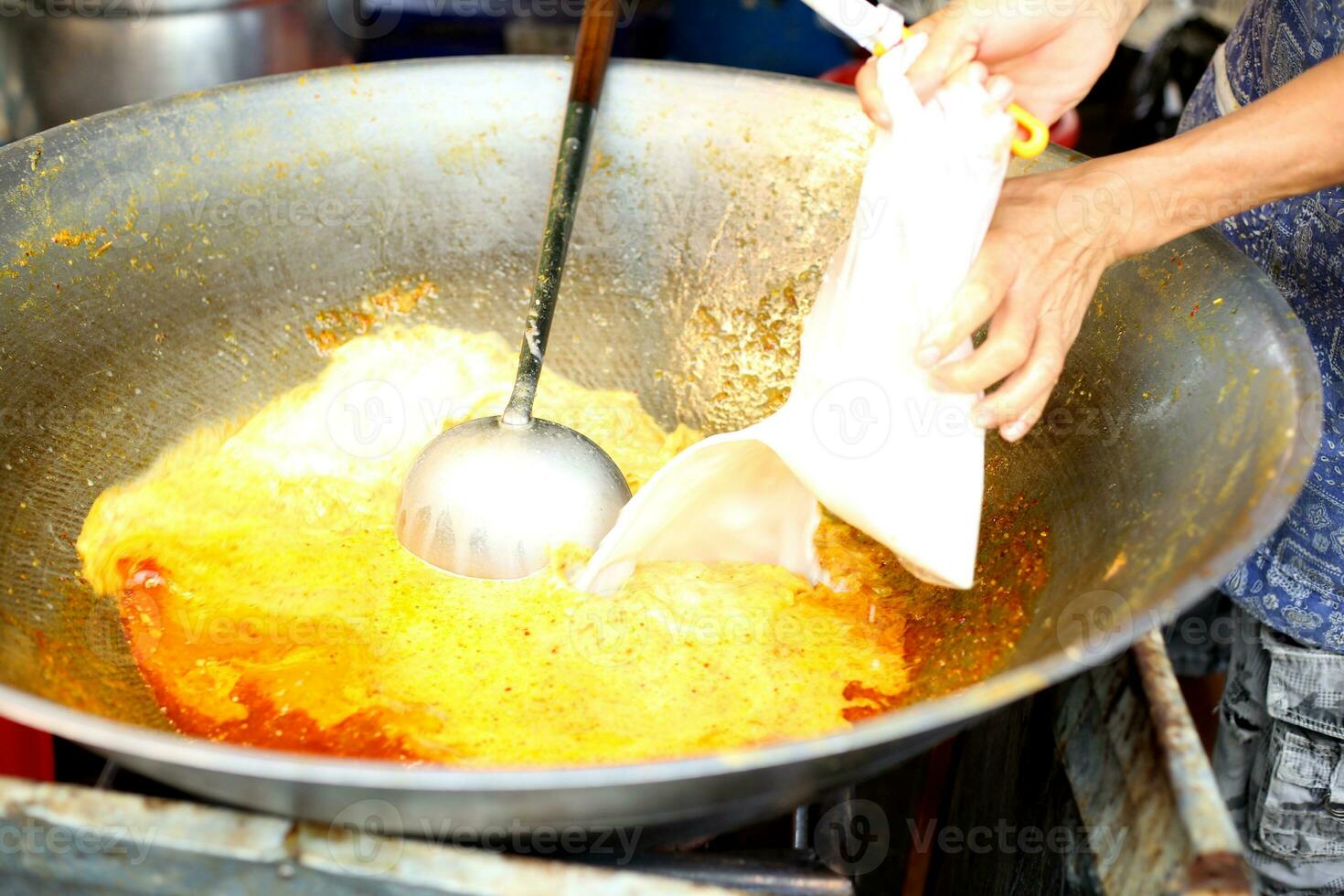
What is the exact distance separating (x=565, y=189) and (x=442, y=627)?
49 cm

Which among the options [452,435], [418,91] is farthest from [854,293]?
[418,91]

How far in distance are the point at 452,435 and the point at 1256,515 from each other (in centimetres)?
79

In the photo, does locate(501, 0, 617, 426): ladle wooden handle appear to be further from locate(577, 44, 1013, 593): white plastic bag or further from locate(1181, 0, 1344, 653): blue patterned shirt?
locate(1181, 0, 1344, 653): blue patterned shirt

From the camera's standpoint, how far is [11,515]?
1026mm

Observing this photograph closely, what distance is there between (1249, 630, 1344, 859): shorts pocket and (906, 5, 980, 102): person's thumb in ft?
2.37

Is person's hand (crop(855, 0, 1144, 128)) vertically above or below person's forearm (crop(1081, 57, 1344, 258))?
above

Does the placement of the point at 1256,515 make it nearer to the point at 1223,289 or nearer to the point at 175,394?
the point at 1223,289

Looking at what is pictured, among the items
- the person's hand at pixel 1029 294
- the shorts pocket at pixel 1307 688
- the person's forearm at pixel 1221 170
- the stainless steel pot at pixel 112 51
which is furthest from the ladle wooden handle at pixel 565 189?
the stainless steel pot at pixel 112 51

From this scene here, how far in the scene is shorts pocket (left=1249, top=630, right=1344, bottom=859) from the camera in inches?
46.3

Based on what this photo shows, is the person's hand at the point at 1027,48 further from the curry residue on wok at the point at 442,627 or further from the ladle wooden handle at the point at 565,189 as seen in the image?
the curry residue on wok at the point at 442,627

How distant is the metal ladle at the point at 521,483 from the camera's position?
1.16 meters

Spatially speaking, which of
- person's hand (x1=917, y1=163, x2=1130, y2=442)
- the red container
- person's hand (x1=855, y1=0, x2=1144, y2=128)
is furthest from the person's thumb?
the red container

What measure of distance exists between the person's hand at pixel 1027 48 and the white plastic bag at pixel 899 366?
0.08 feet

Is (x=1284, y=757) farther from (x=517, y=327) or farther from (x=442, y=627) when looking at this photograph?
(x=517, y=327)
